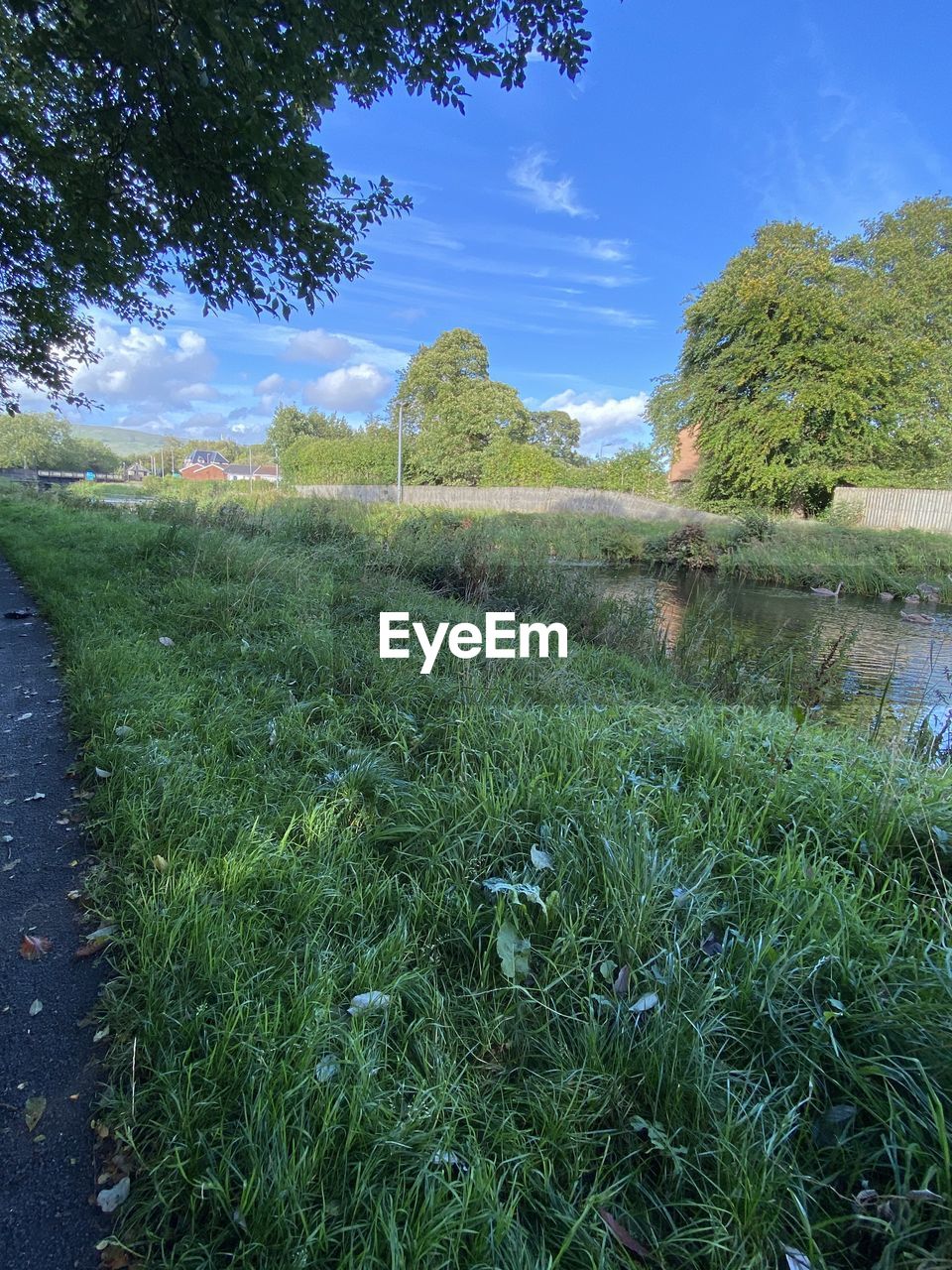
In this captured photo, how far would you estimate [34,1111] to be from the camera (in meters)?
1.27

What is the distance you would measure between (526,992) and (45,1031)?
128 cm

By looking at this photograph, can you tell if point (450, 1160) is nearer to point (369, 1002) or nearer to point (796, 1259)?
point (369, 1002)

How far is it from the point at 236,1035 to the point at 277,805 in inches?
40.4

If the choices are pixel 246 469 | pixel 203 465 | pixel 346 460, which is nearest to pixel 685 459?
pixel 346 460

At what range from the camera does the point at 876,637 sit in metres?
8.13

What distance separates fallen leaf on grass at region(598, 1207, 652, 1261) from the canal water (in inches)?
122

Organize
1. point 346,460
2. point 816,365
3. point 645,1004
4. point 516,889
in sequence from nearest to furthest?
point 645,1004
point 516,889
point 816,365
point 346,460

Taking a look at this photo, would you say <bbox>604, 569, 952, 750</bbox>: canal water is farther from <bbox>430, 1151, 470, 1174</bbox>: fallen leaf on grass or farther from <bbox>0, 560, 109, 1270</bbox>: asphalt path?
<bbox>0, 560, 109, 1270</bbox>: asphalt path

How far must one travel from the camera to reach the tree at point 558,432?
4641 cm

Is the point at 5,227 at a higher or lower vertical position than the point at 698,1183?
higher

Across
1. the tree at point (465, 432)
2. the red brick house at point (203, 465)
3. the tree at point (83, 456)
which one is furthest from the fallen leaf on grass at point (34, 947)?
the tree at point (83, 456)

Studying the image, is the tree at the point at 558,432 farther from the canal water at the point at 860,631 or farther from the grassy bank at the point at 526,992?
the grassy bank at the point at 526,992

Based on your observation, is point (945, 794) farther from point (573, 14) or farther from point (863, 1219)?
point (573, 14)

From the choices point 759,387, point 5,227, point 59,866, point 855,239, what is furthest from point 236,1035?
point 855,239
